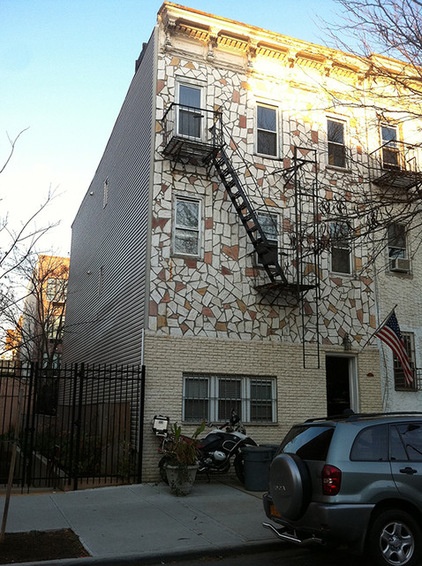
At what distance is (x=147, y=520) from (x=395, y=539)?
13.5 feet

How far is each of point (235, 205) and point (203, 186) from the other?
3.16ft

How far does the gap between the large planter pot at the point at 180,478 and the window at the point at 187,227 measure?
17.3 ft

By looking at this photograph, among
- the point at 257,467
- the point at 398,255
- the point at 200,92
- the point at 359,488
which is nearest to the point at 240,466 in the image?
the point at 257,467

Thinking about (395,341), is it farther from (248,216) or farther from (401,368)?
(248,216)

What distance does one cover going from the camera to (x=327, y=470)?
6.16m

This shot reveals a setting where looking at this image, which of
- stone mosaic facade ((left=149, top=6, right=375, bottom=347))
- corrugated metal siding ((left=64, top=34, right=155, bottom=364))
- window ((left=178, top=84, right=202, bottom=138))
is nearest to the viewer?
stone mosaic facade ((left=149, top=6, right=375, bottom=347))

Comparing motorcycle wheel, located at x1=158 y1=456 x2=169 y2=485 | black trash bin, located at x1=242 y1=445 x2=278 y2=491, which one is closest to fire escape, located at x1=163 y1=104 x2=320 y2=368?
black trash bin, located at x1=242 y1=445 x2=278 y2=491

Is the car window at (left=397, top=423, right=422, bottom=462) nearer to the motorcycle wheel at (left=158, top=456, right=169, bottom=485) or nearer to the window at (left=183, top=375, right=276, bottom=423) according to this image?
the motorcycle wheel at (left=158, top=456, right=169, bottom=485)

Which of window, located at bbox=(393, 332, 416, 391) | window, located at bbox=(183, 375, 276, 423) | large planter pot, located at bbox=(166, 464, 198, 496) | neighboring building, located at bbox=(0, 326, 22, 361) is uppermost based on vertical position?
neighboring building, located at bbox=(0, 326, 22, 361)

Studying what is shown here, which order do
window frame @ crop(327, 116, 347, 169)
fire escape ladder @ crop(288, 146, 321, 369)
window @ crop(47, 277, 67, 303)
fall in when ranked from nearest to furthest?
fire escape ladder @ crop(288, 146, 321, 369), window frame @ crop(327, 116, 347, 169), window @ crop(47, 277, 67, 303)

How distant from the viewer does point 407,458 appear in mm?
6461

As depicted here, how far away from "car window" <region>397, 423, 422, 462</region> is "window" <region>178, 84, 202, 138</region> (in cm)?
1020

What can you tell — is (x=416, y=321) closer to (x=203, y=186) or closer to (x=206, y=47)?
(x=203, y=186)

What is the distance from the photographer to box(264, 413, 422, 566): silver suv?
19.8ft
